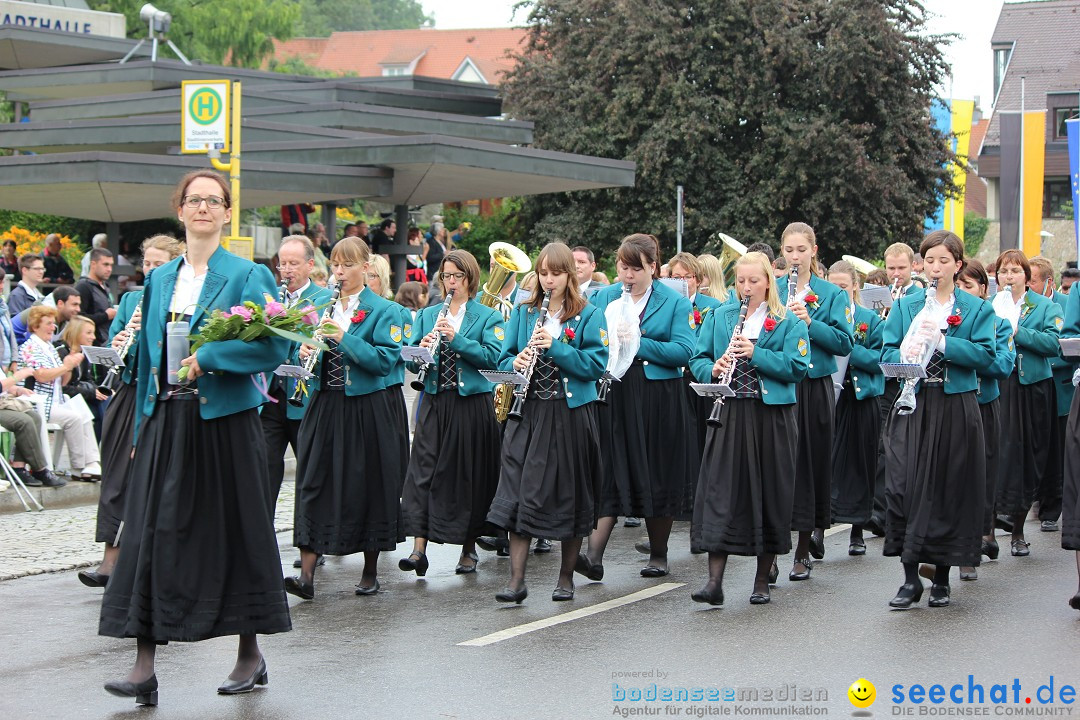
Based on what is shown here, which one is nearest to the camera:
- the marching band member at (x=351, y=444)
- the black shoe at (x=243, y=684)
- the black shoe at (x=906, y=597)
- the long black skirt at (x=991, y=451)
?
the black shoe at (x=243, y=684)

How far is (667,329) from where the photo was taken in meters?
10.3

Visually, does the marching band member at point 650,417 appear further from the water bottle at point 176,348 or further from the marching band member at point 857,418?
the water bottle at point 176,348

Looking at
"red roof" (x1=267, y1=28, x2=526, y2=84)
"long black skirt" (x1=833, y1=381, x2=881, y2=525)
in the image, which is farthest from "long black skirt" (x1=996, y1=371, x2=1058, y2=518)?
"red roof" (x1=267, y1=28, x2=526, y2=84)

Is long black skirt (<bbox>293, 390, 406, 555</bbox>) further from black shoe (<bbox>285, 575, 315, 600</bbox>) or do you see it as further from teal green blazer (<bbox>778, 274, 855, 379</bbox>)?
teal green blazer (<bbox>778, 274, 855, 379</bbox>)

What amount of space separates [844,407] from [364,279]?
4334mm

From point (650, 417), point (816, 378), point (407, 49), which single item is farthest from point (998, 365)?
point (407, 49)

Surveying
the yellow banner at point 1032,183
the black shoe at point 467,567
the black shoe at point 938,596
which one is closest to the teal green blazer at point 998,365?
the black shoe at point 938,596

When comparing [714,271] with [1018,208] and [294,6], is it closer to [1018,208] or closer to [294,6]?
[1018,208]

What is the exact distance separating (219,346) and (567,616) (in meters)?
3.04

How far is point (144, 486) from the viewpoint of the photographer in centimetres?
659

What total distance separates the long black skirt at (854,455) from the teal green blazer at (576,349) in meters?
3.01

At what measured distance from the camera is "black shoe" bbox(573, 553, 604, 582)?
953 cm

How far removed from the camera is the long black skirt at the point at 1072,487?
344 inches

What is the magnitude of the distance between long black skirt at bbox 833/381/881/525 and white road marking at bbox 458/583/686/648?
91.8 inches
